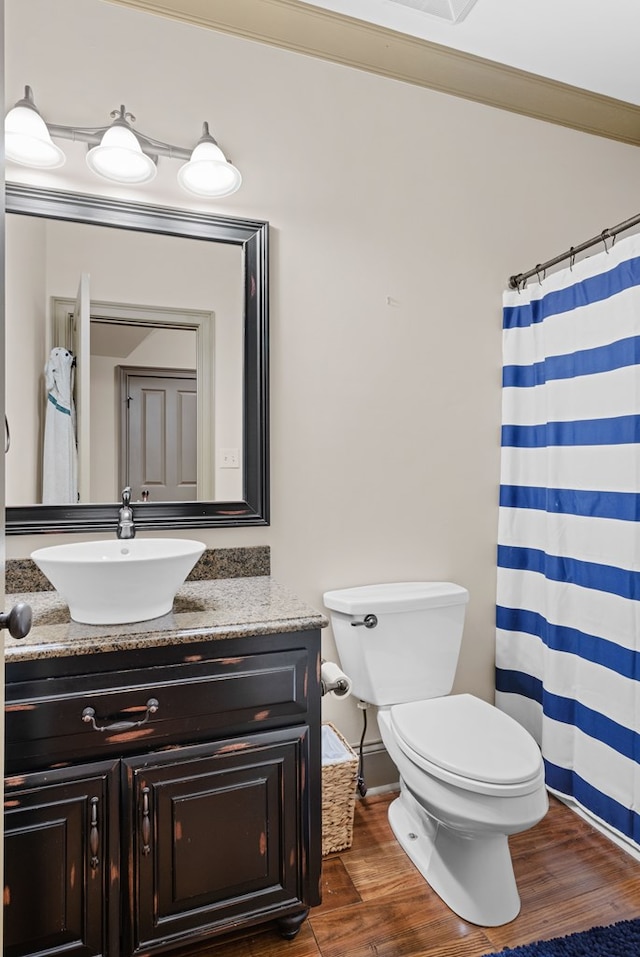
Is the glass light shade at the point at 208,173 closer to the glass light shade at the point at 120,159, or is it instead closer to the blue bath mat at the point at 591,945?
the glass light shade at the point at 120,159

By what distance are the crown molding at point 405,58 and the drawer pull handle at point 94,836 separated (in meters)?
2.21

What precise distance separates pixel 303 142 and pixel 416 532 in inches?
55.8

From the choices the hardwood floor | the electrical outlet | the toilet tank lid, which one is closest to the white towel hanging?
the electrical outlet

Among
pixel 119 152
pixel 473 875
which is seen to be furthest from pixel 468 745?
pixel 119 152

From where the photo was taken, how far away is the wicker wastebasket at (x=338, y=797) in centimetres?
171

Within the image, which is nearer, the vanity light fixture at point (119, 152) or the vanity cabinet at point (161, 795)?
the vanity cabinet at point (161, 795)

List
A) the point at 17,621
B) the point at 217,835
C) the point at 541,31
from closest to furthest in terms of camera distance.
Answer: the point at 17,621, the point at 217,835, the point at 541,31

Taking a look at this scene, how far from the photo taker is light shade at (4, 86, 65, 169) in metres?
1.55

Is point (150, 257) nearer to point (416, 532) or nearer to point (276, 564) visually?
point (276, 564)

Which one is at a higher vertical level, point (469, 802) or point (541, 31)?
point (541, 31)

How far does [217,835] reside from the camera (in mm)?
1306

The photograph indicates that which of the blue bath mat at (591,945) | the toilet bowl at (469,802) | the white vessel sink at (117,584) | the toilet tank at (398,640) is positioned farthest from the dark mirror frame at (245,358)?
the blue bath mat at (591,945)

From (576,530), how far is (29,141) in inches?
80.0

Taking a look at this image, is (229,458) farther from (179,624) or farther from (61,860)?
(61,860)
